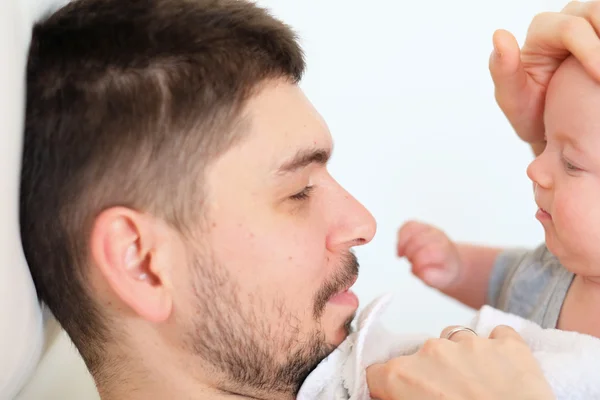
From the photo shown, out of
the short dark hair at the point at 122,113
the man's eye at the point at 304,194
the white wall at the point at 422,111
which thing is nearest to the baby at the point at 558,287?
the man's eye at the point at 304,194

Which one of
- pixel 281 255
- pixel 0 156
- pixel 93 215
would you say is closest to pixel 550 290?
pixel 281 255

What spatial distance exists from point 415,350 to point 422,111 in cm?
85

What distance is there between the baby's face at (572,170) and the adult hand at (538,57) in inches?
1.4

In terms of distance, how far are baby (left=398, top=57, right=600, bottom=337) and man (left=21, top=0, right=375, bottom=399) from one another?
0.25m

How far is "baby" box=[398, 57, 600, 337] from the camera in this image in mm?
776

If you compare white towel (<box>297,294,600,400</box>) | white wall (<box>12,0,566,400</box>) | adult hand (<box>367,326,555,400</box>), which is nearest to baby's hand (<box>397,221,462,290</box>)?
white towel (<box>297,294,600,400</box>)

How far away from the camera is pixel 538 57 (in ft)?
2.89

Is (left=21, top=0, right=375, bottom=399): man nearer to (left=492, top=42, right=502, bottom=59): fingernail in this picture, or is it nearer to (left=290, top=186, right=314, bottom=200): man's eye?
(left=290, top=186, right=314, bottom=200): man's eye

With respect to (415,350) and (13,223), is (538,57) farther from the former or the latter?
(13,223)

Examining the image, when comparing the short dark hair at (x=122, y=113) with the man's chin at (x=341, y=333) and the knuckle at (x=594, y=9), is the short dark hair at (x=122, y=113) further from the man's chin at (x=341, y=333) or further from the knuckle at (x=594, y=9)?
the knuckle at (x=594, y=9)

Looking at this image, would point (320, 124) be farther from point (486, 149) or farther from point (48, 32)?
point (486, 149)

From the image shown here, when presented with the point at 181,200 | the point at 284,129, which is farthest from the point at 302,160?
the point at 181,200

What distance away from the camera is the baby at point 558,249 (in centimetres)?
78

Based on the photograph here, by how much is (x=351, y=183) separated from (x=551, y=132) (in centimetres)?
82
